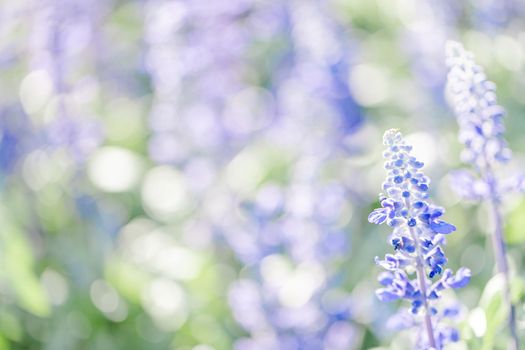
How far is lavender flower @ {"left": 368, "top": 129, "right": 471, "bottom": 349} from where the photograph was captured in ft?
6.09

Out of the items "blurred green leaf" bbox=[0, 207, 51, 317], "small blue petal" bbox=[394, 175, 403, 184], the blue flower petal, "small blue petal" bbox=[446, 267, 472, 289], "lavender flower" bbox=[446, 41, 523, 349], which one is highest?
"blurred green leaf" bbox=[0, 207, 51, 317]

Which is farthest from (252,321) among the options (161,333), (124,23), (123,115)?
(124,23)

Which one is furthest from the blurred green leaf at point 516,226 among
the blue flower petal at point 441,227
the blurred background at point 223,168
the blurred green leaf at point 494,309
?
the blue flower petal at point 441,227

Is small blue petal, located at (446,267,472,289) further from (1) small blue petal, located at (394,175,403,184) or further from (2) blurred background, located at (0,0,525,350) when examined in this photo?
(2) blurred background, located at (0,0,525,350)

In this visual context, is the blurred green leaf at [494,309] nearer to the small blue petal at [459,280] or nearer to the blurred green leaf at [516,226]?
the small blue petal at [459,280]

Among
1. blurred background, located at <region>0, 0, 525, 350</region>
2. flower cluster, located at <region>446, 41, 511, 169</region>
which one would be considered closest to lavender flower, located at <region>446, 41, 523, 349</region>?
flower cluster, located at <region>446, 41, 511, 169</region>

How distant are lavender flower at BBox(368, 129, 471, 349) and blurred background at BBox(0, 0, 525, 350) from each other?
1.04 m

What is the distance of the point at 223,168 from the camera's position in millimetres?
4648

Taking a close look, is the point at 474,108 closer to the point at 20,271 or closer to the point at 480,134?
the point at 480,134

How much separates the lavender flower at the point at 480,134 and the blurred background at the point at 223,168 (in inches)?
34.3

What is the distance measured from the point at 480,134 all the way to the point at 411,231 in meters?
0.47

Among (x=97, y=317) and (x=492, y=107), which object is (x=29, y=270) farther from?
(x=492, y=107)

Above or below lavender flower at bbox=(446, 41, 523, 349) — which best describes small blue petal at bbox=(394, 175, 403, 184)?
below

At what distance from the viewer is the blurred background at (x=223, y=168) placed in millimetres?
3570
